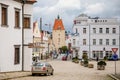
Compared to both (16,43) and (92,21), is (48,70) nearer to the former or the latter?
(16,43)

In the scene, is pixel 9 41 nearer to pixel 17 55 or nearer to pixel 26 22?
pixel 17 55

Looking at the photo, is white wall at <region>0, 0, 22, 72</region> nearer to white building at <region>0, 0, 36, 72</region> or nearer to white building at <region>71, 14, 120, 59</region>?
white building at <region>0, 0, 36, 72</region>

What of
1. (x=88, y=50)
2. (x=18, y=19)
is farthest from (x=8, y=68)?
(x=88, y=50)

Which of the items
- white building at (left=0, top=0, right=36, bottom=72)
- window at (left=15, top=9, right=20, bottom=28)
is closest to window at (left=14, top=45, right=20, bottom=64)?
white building at (left=0, top=0, right=36, bottom=72)

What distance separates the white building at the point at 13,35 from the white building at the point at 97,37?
69.5 m

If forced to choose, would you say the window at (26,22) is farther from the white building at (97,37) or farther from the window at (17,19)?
the white building at (97,37)

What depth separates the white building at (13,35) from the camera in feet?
126

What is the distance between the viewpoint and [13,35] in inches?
1619

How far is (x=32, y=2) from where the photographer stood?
45062 millimetres

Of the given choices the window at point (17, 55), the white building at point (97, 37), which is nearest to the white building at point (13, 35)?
the window at point (17, 55)

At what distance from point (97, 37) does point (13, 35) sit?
75.2 m

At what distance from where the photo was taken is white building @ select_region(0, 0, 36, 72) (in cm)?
3838

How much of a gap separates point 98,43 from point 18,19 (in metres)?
73.7

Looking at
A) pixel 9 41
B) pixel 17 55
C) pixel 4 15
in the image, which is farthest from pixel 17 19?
pixel 4 15
